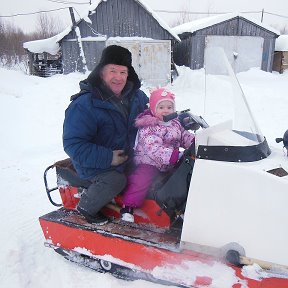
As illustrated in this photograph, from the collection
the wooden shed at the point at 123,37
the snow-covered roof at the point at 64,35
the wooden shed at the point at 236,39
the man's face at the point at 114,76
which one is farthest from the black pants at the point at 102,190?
the wooden shed at the point at 236,39

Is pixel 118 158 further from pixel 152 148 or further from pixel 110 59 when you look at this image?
pixel 110 59

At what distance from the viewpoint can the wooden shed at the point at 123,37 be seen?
1224cm

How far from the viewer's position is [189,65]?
15234 millimetres

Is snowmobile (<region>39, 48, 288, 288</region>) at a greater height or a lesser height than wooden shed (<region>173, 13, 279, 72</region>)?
lesser

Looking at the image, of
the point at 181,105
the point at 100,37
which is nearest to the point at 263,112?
the point at 181,105

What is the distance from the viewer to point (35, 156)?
200 inches

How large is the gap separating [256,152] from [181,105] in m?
7.22

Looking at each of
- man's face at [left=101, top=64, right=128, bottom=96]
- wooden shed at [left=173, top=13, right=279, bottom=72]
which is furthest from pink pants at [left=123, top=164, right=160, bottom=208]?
wooden shed at [left=173, top=13, right=279, bottom=72]

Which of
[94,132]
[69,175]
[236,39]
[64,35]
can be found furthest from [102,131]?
[236,39]

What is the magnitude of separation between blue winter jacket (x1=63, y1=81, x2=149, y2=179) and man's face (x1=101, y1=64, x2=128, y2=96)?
13cm

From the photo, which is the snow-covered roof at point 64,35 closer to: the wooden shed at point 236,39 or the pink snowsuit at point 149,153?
the wooden shed at point 236,39

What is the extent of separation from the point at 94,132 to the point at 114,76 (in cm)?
45

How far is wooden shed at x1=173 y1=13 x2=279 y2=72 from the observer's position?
575 inches

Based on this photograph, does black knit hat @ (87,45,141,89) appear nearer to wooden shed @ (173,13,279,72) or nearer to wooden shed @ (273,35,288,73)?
wooden shed @ (173,13,279,72)
